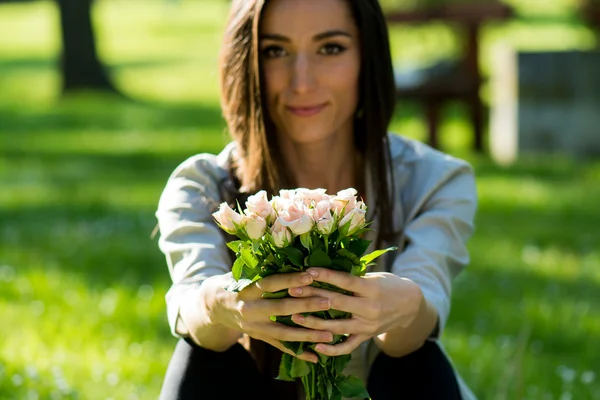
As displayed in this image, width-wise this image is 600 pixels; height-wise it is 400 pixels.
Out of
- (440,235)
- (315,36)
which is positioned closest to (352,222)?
(440,235)

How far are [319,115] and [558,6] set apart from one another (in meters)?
26.3

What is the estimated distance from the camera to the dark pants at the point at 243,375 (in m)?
3.52

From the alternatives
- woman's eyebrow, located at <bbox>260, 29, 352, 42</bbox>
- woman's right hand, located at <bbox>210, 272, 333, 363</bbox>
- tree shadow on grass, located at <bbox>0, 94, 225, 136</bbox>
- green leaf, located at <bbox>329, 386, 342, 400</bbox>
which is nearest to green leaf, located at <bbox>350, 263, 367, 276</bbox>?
woman's right hand, located at <bbox>210, 272, 333, 363</bbox>

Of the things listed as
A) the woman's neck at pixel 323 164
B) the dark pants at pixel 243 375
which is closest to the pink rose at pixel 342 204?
the dark pants at pixel 243 375

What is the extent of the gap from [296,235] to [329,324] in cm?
26

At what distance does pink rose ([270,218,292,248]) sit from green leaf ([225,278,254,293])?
6.9 inches

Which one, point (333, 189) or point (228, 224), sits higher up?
point (228, 224)

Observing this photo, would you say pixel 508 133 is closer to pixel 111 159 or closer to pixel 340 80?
pixel 111 159

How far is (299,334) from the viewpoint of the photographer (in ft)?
9.64

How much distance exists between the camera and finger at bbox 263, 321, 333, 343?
9.64 feet

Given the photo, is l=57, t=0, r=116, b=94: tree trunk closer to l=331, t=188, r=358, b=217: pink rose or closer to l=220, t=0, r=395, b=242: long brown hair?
l=220, t=0, r=395, b=242: long brown hair

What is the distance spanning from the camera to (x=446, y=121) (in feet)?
50.4

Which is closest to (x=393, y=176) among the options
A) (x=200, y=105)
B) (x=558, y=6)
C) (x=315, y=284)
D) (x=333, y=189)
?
(x=333, y=189)

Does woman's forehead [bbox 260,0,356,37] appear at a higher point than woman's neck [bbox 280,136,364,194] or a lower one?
higher
